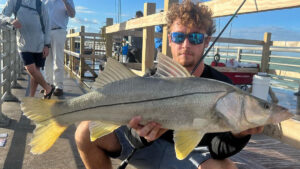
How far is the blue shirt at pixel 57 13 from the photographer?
547cm

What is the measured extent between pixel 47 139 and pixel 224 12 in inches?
83.5

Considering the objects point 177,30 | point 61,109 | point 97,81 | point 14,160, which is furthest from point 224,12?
point 14,160

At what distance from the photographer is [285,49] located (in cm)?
755

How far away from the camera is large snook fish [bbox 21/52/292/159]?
146 centimetres

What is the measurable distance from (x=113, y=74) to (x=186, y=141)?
23.9 inches

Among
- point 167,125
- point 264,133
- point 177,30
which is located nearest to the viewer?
point 167,125

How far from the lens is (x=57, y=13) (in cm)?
554

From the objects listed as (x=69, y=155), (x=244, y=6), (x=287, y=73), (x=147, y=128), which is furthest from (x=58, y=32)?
(x=287, y=73)

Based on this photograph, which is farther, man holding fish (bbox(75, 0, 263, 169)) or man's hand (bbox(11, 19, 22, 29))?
man's hand (bbox(11, 19, 22, 29))

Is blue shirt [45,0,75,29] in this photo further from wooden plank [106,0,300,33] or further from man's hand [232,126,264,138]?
man's hand [232,126,264,138]

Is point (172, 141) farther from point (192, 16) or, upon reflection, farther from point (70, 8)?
point (70, 8)

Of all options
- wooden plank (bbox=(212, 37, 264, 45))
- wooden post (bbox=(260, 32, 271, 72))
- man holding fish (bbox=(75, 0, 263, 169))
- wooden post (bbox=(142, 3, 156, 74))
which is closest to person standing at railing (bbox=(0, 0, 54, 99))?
wooden post (bbox=(142, 3, 156, 74))

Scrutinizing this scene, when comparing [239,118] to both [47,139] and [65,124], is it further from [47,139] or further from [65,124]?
[47,139]

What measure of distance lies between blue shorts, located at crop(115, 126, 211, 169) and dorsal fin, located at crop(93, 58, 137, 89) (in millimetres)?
705
